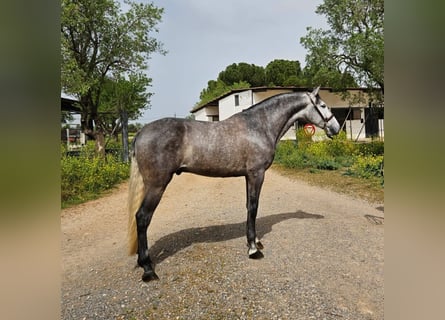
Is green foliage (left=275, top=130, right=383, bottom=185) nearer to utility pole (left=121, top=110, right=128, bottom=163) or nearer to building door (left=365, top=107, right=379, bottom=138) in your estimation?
building door (left=365, top=107, right=379, bottom=138)

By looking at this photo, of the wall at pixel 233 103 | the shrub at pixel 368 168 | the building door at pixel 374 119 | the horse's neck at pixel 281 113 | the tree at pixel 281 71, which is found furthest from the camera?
the tree at pixel 281 71

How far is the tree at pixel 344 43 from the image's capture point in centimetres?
1046

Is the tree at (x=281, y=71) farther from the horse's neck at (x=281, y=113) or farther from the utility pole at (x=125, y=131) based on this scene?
the horse's neck at (x=281, y=113)

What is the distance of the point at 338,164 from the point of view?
1041 cm

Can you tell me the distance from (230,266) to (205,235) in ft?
3.72

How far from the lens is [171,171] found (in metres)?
3.17

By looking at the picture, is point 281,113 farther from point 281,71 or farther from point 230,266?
point 281,71

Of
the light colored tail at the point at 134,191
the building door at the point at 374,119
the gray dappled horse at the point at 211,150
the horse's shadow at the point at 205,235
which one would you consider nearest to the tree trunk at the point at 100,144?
the horse's shadow at the point at 205,235

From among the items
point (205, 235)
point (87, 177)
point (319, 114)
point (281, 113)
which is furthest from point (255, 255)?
point (87, 177)

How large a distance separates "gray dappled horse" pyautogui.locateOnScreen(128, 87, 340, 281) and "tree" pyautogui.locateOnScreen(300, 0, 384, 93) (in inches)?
318

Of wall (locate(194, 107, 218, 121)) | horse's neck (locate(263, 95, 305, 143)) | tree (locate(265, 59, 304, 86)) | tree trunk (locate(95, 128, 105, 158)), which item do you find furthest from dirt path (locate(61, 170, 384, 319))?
tree (locate(265, 59, 304, 86))
